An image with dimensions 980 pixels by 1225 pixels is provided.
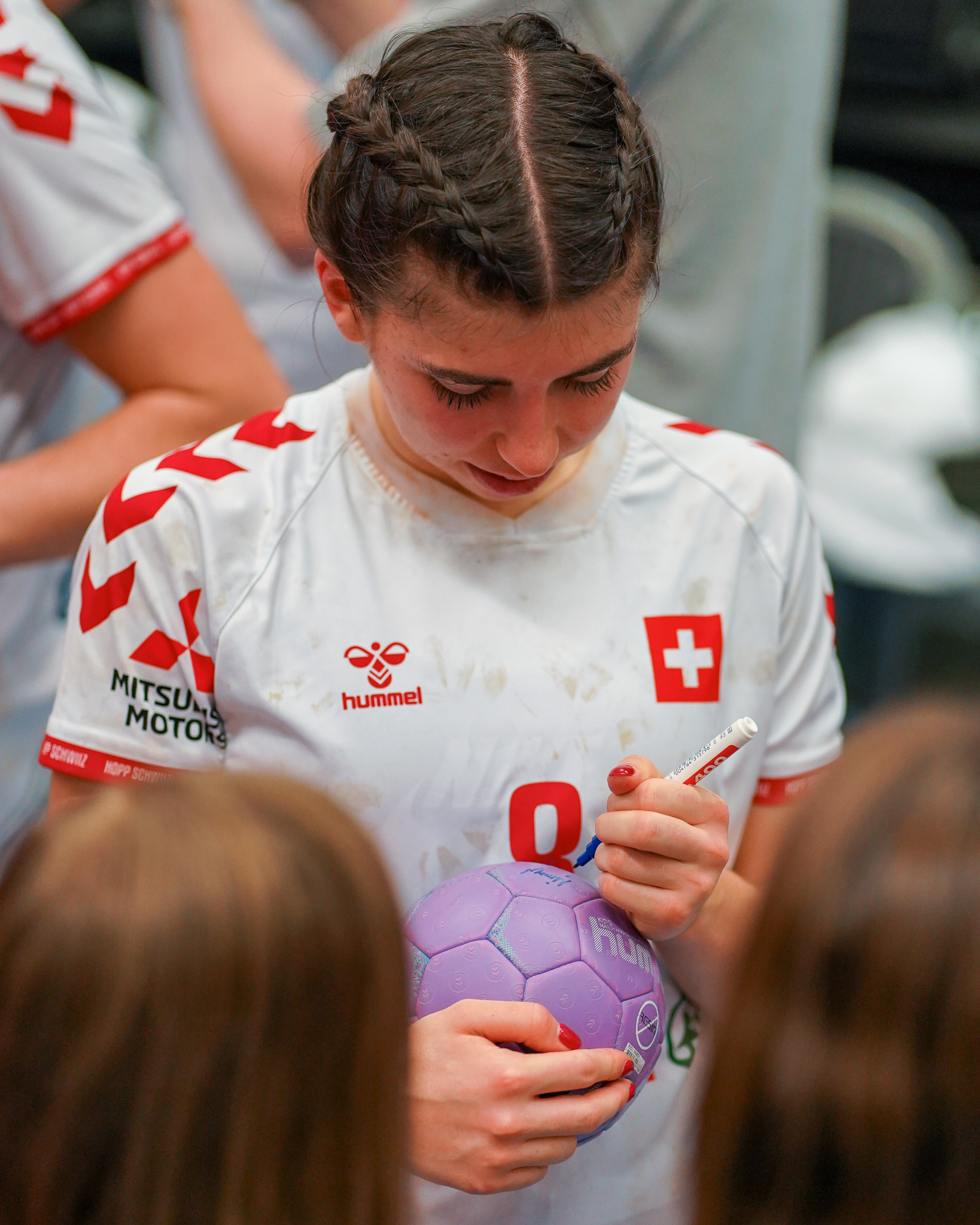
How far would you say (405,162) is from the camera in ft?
3.42

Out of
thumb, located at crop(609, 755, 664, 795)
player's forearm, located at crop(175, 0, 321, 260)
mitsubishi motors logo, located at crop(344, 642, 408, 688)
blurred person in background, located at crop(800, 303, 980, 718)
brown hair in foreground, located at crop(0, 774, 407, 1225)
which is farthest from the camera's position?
blurred person in background, located at crop(800, 303, 980, 718)

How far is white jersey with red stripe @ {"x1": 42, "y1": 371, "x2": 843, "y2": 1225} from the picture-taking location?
118 centimetres

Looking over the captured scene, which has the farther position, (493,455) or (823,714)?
(823,714)

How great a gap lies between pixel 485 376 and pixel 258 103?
818 millimetres

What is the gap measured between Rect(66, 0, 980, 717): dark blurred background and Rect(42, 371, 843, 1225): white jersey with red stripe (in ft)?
6.27

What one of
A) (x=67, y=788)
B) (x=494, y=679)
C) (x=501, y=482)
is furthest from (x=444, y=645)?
(x=67, y=788)

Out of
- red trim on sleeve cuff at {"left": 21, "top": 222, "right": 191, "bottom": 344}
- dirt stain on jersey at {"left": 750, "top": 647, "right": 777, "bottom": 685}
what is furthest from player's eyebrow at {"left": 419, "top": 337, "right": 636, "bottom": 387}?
red trim on sleeve cuff at {"left": 21, "top": 222, "right": 191, "bottom": 344}

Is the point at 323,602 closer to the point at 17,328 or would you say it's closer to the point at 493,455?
the point at 493,455

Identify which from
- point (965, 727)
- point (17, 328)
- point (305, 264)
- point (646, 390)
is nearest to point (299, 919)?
point (965, 727)

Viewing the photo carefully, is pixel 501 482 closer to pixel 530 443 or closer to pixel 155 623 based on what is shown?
pixel 530 443

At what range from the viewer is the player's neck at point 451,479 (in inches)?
49.7

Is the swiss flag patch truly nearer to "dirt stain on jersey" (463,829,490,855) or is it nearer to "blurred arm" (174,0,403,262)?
"dirt stain on jersey" (463,829,490,855)

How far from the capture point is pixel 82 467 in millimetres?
1393

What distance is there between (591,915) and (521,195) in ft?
1.91
